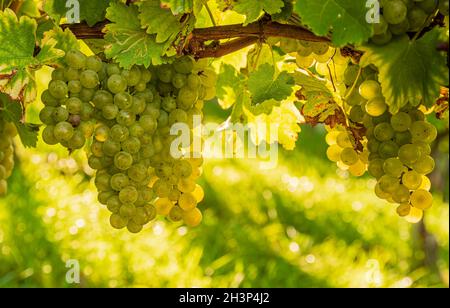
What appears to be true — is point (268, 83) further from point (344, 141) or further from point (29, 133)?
point (29, 133)

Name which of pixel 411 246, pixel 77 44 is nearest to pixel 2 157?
pixel 77 44

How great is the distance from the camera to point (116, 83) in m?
0.61

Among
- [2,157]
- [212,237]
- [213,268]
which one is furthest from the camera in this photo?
[212,237]

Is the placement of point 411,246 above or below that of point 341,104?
below

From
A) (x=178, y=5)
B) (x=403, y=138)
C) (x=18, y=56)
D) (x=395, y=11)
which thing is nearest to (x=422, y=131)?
(x=403, y=138)

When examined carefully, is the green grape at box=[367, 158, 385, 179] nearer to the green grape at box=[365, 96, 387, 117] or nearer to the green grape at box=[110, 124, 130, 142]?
the green grape at box=[365, 96, 387, 117]

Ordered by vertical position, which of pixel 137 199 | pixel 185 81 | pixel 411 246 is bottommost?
pixel 411 246

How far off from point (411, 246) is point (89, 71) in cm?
267

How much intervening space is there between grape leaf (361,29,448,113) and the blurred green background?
51 centimetres

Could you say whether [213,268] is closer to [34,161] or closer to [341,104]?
[34,161]

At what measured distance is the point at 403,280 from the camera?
2033 mm

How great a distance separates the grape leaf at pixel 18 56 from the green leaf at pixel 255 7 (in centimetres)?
17

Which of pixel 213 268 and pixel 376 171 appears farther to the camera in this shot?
pixel 213 268

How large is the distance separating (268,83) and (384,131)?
12 cm
